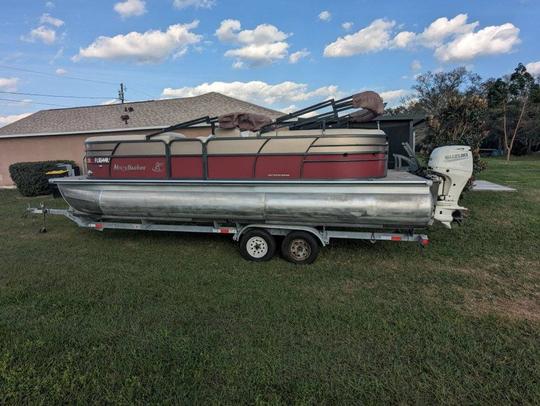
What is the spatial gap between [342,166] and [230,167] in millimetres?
1763

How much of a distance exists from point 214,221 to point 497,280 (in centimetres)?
430

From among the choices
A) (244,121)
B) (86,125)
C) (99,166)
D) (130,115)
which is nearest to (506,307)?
(244,121)

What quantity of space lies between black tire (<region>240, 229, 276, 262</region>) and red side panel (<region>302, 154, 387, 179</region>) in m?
1.17

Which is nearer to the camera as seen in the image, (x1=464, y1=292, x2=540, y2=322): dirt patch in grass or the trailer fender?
(x1=464, y1=292, x2=540, y2=322): dirt patch in grass

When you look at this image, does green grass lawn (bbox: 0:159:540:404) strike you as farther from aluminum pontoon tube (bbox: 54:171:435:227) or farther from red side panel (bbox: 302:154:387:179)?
red side panel (bbox: 302:154:387:179)

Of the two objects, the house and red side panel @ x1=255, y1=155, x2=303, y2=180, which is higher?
the house

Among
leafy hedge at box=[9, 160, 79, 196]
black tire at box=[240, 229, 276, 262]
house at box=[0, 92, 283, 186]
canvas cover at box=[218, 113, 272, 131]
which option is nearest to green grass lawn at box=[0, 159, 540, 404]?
black tire at box=[240, 229, 276, 262]

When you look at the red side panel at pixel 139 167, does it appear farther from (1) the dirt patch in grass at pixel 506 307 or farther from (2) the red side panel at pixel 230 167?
(1) the dirt patch in grass at pixel 506 307

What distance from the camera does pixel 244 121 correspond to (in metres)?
6.18

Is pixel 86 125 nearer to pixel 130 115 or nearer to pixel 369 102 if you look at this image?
pixel 130 115

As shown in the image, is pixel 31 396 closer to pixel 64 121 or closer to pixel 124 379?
pixel 124 379

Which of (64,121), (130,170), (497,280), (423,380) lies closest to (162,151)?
(130,170)

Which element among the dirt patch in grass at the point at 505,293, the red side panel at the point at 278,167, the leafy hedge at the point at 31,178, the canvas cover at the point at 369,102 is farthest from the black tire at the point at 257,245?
the leafy hedge at the point at 31,178

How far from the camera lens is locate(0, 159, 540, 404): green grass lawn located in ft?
9.56
